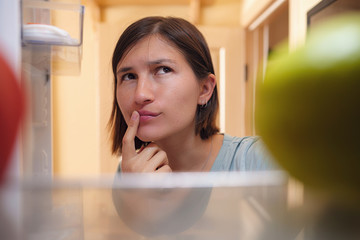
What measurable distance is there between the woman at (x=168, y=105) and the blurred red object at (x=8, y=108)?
0.53ft

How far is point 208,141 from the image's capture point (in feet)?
1.48

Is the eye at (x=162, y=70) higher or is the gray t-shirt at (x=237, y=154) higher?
the eye at (x=162, y=70)

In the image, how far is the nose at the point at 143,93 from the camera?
255 mm

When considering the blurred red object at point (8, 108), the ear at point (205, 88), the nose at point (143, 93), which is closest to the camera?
the blurred red object at point (8, 108)

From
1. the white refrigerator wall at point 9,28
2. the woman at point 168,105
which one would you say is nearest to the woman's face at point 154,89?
the woman at point 168,105

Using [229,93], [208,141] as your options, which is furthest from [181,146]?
[229,93]

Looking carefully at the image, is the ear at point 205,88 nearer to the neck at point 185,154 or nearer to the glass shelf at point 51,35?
the neck at point 185,154

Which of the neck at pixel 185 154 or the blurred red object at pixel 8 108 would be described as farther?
the neck at pixel 185 154

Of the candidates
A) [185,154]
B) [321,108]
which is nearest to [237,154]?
[185,154]

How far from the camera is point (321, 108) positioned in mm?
115

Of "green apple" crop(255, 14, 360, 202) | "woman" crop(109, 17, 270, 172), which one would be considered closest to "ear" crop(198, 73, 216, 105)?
"woman" crop(109, 17, 270, 172)

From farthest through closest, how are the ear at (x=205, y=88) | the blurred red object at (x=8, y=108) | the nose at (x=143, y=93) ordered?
the ear at (x=205, y=88)
the nose at (x=143, y=93)
the blurred red object at (x=8, y=108)

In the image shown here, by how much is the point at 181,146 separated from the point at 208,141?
0.19 feet

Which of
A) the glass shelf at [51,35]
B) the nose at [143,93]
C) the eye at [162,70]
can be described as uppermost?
the glass shelf at [51,35]
